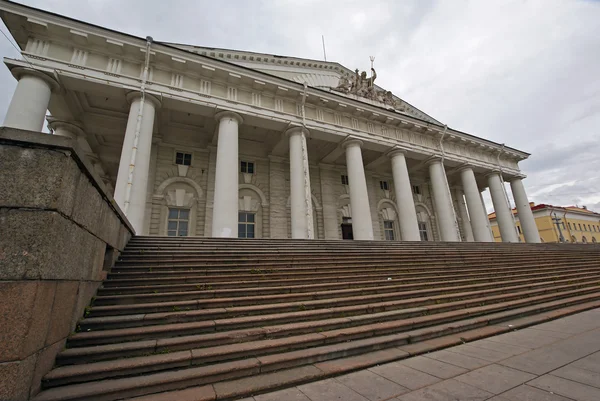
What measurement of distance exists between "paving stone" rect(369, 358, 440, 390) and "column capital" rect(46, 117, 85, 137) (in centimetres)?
1808

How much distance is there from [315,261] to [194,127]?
1281 centimetres

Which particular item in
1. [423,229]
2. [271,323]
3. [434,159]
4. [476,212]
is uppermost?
[434,159]

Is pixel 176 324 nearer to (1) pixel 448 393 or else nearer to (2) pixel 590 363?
(1) pixel 448 393

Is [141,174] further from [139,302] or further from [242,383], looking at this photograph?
[242,383]

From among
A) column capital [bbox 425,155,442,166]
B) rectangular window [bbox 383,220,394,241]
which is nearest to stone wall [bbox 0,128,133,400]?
rectangular window [bbox 383,220,394,241]

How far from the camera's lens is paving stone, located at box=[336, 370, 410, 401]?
287 cm

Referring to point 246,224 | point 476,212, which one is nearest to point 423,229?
point 476,212

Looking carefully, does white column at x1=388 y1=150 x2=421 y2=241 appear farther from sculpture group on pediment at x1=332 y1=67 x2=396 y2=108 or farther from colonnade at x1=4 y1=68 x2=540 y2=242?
sculpture group on pediment at x1=332 y1=67 x2=396 y2=108

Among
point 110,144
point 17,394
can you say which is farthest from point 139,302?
point 110,144

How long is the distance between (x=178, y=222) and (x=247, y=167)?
18.6 ft

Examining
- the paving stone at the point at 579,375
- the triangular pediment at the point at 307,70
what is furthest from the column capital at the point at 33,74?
the paving stone at the point at 579,375

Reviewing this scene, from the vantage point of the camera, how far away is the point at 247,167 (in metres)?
18.4

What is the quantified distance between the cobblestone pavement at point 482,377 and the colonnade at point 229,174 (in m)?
9.45

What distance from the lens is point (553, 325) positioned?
5395mm
